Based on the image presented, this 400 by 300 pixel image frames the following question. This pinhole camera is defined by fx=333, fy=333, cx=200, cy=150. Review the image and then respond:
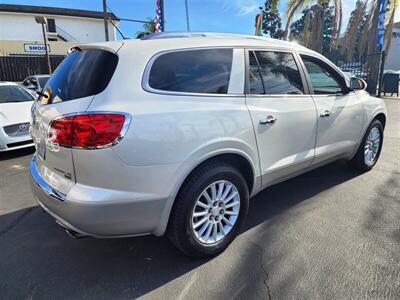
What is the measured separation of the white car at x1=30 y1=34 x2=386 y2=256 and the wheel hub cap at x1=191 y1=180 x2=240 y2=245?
1 centimetres

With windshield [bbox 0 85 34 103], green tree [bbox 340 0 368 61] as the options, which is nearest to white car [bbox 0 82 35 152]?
windshield [bbox 0 85 34 103]

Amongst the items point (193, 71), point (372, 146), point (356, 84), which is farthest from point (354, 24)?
point (193, 71)

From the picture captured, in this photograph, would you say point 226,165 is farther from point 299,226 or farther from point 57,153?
point 57,153

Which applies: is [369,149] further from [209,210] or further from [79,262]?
[79,262]

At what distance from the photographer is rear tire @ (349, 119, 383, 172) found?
456cm

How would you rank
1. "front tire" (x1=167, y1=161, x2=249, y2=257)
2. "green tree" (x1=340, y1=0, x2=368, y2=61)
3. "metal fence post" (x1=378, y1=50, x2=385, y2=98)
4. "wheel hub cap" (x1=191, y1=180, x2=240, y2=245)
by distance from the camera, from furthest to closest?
1. "green tree" (x1=340, y1=0, x2=368, y2=61)
2. "metal fence post" (x1=378, y1=50, x2=385, y2=98)
3. "wheel hub cap" (x1=191, y1=180, x2=240, y2=245)
4. "front tire" (x1=167, y1=161, x2=249, y2=257)

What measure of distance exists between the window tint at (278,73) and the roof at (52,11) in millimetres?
34238

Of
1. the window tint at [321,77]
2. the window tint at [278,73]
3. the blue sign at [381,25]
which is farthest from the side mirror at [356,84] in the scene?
the blue sign at [381,25]

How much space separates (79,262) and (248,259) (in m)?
1.42

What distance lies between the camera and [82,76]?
248cm

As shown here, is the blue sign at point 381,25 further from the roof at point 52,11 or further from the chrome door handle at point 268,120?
the roof at point 52,11

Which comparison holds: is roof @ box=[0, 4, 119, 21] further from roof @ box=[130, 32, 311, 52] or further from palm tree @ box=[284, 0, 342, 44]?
roof @ box=[130, 32, 311, 52]

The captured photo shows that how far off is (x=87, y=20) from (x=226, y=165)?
39677 mm

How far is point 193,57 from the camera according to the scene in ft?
8.82
